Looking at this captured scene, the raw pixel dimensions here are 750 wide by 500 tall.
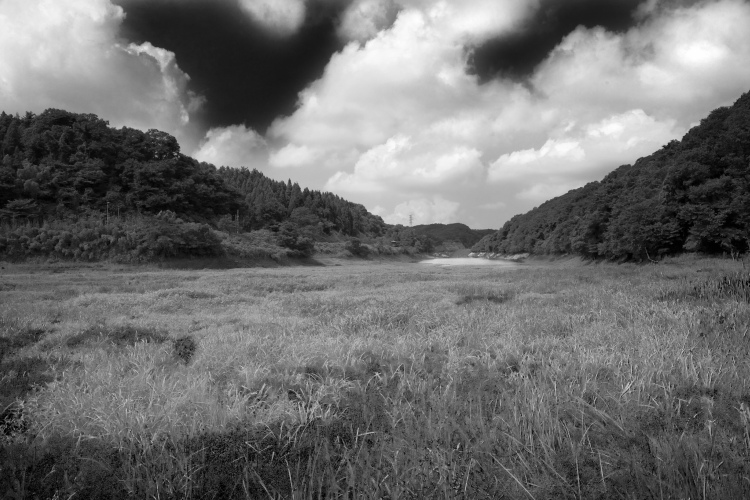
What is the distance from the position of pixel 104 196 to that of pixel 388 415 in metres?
74.1

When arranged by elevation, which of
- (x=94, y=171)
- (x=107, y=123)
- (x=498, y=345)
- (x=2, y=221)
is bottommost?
(x=498, y=345)

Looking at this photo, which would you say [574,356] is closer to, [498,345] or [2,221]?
[498,345]

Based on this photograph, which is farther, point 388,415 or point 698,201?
point 698,201

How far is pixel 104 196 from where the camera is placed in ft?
202

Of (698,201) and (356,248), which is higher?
(698,201)

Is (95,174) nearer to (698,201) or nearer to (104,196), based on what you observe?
(104,196)

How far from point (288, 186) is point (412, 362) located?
147608 mm

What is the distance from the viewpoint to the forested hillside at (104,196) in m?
43.7

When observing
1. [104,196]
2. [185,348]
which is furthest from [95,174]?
[185,348]

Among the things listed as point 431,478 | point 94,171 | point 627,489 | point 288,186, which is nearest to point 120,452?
point 431,478

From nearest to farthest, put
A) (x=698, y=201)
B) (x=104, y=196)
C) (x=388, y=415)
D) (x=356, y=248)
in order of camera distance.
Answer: (x=388, y=415), (x=698, y=201), (x=104, y=196), (x=356, y=248)

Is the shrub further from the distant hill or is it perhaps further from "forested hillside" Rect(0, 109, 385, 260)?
the distant hill

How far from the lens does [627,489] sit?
2.52 metres

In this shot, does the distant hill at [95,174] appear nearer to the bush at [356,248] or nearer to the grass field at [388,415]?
the bush at [356,248]
